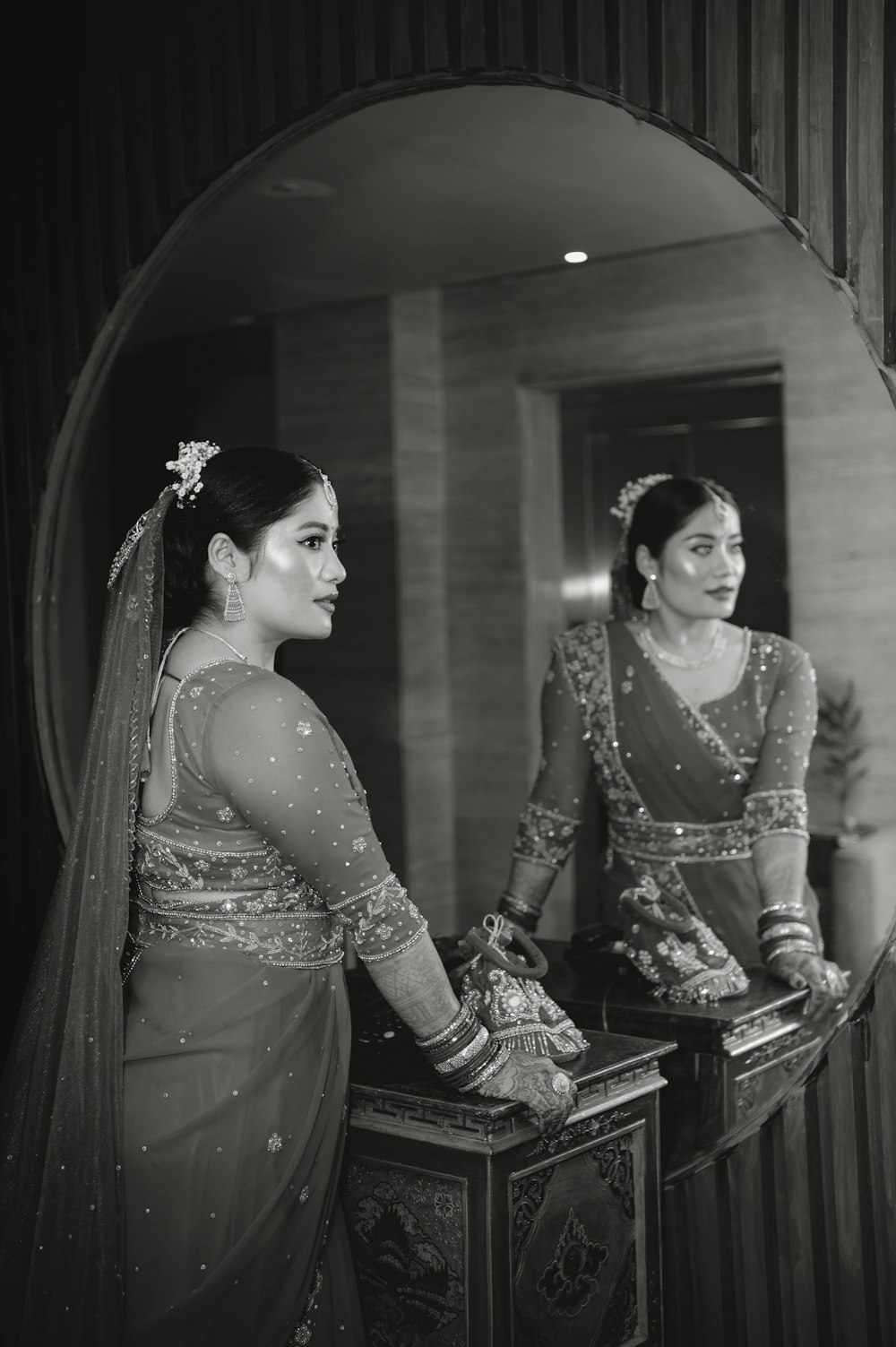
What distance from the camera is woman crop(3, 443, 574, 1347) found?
1.78 metres

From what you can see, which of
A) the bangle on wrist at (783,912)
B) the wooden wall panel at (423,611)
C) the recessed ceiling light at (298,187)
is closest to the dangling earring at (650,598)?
the wooden wall panel at (423,611)

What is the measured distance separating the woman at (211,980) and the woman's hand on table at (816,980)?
19.0 inches

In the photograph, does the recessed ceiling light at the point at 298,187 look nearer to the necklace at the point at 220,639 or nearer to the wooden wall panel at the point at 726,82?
the wooden wall panel at the point at 726,82

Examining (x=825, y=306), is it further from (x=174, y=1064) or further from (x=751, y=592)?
(x=174, y=1064)

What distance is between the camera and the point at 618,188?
2.17 metres

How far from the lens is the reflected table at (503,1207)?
1.78 meters

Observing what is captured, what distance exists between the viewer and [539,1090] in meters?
1.77

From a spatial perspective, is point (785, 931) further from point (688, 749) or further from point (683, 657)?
point (683, 657)

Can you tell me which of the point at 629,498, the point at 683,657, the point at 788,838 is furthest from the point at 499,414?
the point at 788,838

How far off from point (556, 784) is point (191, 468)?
84 cm

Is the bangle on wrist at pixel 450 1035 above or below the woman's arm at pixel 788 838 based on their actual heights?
below

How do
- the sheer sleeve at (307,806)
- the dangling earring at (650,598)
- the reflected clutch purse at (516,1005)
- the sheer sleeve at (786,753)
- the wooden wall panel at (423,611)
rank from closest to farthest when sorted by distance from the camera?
the sheer sleeve at (307,806), the reflected clutch purse at (516,1005), the sheer sleeve at (786,753), the dangling earring at (650,598), the wooden wall panel at (423,611)

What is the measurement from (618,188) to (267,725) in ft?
3.41

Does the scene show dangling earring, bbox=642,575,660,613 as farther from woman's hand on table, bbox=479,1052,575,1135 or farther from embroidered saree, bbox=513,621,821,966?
woman's hand on table, bbox=479,1052,575,1135
